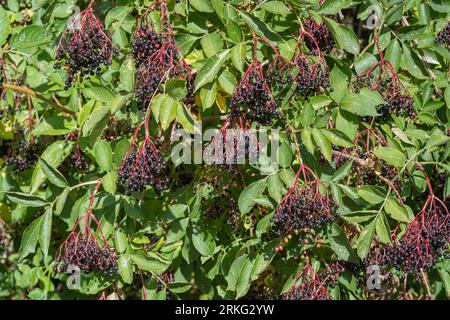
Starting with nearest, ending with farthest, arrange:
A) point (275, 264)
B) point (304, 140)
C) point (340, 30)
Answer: point (304, 140) → point (340, 30) → point (275, 264)

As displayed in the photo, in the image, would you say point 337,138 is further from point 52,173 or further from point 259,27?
point 52,173

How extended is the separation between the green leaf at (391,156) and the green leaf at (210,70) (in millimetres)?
630

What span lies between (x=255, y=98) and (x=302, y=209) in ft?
1.26

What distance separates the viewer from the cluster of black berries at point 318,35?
253 cm

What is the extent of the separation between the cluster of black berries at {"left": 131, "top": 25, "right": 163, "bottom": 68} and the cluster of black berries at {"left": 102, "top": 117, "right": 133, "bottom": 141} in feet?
1.28

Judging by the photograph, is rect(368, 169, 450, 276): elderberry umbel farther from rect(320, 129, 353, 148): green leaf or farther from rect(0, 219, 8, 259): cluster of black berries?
rect(0, 219, 8, 259): cluster of black berries

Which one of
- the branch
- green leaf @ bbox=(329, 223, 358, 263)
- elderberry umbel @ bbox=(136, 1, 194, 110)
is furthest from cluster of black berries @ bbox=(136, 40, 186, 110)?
green leaf @ bbox=(329, 223, 358, 263)

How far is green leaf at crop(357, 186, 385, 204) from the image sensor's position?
2377mm

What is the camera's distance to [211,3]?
94.2 inches

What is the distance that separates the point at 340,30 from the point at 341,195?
61cm

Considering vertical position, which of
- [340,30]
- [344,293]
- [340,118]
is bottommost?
[344,293]

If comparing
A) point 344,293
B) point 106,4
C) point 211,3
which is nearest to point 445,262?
point 344,293

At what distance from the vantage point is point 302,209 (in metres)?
2.21

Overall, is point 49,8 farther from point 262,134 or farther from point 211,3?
point 262,134
